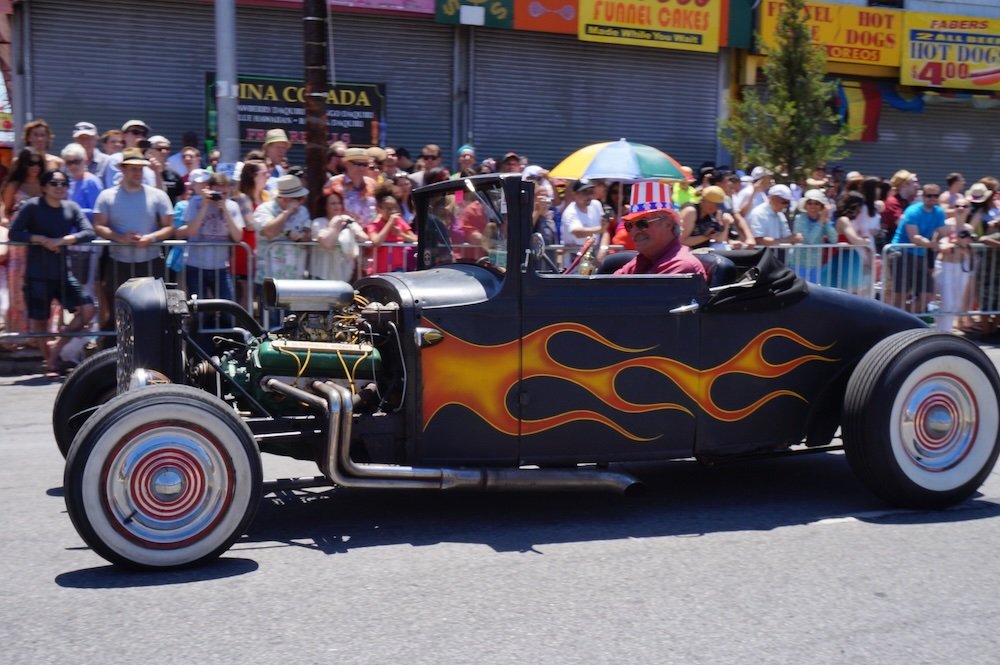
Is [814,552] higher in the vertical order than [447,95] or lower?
lower

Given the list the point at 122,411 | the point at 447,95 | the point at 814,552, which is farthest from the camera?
the point at 447,95

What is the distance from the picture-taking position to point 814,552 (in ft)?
16.2

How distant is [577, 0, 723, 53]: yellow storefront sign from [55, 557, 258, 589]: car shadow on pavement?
15.1 metres

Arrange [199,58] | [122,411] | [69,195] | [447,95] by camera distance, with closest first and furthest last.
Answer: [122,411] < [69,195] < [199,58] < [447,95]

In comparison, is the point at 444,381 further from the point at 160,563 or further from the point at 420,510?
the point at 160,563

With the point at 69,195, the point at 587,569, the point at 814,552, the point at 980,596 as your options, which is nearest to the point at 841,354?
the point at 814,552

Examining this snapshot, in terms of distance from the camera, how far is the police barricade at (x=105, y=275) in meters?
9.06

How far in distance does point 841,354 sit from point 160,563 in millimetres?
3456

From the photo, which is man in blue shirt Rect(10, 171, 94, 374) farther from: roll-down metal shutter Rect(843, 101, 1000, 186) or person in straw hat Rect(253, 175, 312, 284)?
roll-down metal shutter Rect(843, 101, 1000, 186)

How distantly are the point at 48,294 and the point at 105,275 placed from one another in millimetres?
465

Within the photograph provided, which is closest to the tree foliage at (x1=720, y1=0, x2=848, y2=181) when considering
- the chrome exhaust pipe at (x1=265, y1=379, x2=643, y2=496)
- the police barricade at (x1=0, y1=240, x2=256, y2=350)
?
the police barricade at (x1=0, y1=240, x2=256, y2=350)


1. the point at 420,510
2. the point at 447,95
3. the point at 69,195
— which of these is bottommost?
the point at 420,510

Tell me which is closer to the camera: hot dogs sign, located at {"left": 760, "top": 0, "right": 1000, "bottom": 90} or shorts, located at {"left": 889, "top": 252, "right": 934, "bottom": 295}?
shorts, located at {"left": 889, "top": 252, "right": 934, "bottom": 295}

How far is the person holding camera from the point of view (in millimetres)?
9383
